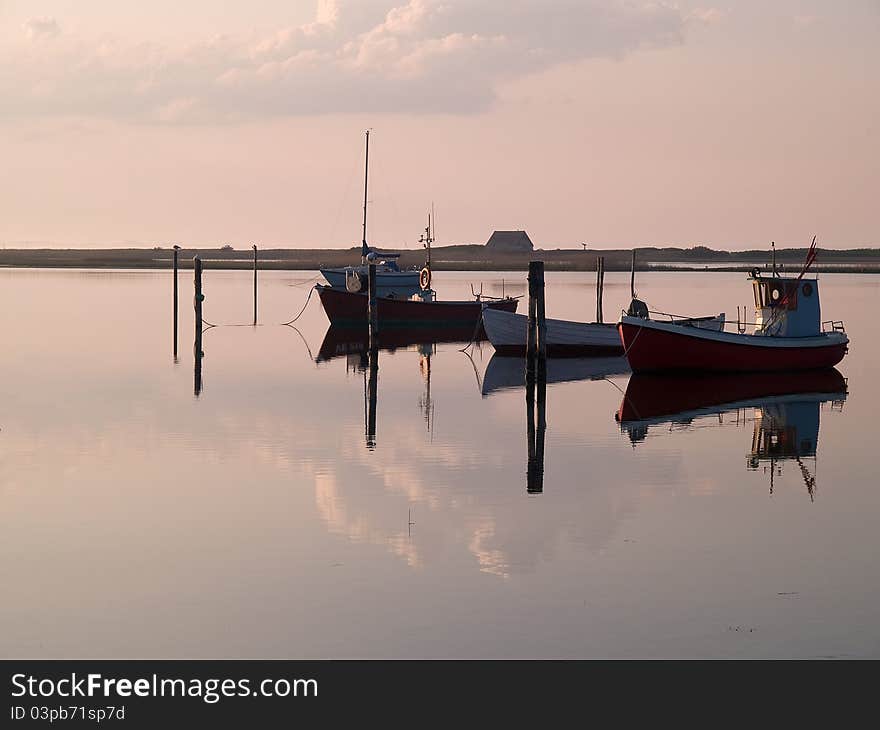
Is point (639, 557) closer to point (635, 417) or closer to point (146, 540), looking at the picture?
point (146, 540)

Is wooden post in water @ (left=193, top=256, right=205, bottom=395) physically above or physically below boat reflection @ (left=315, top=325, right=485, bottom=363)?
above

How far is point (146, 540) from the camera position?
17.0m

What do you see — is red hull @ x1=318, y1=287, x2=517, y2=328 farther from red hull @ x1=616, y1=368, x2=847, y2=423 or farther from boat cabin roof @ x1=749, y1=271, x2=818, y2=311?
boat cabin roof @ x1=749, y1=271, x2=818, y2=311

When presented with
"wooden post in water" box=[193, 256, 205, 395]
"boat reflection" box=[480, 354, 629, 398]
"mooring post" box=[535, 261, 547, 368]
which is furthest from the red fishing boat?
"wooden post in water" box=[193, 256, 205, 395]

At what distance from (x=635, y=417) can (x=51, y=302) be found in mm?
58773

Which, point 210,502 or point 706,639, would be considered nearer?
point 706,639

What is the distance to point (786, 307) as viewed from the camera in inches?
1475

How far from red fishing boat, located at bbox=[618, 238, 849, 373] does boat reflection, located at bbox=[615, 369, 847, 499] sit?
0.50 m

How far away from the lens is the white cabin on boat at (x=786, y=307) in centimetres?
3712

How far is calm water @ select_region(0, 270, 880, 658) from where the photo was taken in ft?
43.9

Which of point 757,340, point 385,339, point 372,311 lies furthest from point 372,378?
point 385,339

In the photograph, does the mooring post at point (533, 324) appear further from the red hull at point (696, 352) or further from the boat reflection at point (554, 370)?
the red hull at point (696, 352)

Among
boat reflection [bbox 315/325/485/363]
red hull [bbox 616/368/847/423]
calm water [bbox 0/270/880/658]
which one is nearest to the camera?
calm water [bbox 0/270/880/658]
